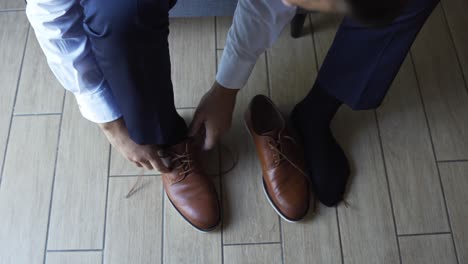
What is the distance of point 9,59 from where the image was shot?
112cm

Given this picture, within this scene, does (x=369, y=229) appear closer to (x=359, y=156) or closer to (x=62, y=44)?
(x=359, y=156)

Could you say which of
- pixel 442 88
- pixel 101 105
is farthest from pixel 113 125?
pixel 442 88

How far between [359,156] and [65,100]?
0.76 metres

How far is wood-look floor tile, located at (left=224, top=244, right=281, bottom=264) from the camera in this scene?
0.92m

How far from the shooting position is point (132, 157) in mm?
831

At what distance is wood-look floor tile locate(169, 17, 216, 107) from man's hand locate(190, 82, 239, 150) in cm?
19

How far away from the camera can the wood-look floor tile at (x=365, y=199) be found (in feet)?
3.04

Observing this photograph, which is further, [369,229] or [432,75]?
[432,75]

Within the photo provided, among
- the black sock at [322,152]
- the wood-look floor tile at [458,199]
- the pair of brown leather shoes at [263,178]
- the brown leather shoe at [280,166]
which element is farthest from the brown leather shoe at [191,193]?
the wood-look floor tile at [458,199]

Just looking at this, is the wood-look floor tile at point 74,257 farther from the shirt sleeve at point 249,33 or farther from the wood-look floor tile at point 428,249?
the wood-look floor tile at point 428,249

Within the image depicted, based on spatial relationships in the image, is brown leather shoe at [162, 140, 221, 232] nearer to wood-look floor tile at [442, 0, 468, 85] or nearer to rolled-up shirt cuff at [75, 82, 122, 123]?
rolled-up shirt cuff at [75, 82, 122, 123]

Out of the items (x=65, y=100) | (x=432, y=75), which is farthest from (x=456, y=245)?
(x=65, y=100)

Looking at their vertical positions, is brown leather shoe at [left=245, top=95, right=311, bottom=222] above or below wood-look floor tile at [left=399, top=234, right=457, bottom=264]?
above

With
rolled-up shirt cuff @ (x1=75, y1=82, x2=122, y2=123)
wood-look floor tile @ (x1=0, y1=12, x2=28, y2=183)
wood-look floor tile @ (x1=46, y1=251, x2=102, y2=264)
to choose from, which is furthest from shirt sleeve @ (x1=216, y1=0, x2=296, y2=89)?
wood-look floor tile @ (x1=0, y1=12, x2=28, y2=183)
